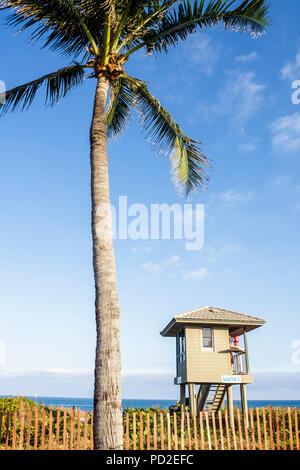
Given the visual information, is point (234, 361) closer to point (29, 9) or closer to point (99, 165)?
point (99, 165)

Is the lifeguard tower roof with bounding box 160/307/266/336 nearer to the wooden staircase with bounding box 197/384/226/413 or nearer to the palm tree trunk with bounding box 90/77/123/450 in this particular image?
the wooden staircase with bounding box 197/384/226/413

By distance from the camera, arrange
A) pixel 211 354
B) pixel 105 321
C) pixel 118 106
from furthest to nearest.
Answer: pixel 211 354
pixel 118 106
pixel 105 321

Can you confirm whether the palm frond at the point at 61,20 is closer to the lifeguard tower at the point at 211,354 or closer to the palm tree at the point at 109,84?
the palm tree at the point at 109,84

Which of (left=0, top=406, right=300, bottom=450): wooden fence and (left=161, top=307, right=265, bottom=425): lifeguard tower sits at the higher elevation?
(left=161, top=307, right=265, bottom=425): lifeguard tower

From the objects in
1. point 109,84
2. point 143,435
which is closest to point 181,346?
point 143,435

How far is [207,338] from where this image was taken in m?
22.9

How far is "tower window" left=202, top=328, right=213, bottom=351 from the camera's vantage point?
2262 cm

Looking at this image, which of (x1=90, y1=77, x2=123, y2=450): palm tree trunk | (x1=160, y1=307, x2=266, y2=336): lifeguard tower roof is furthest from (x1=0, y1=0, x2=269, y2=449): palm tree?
(x1=160, y1=307, x2=266, y2=336): lifeguard tower roof

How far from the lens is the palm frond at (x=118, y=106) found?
12.9 m

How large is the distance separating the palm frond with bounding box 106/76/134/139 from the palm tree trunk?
4.42 metres

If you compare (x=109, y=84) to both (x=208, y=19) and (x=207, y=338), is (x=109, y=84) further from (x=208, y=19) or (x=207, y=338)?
(x=207, y=338)

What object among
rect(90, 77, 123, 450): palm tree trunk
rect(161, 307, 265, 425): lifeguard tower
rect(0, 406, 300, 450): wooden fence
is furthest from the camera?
rect(161, 307, 265, 425): lifeguard tower

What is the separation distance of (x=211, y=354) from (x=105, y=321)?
16.0 meters
